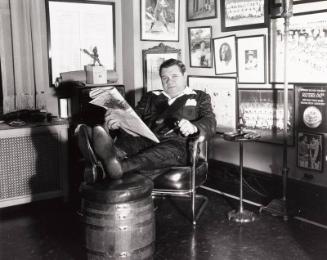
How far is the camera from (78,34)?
4.19m

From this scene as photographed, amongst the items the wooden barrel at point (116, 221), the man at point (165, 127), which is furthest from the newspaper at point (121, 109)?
the wooden barrel at point (116, 221)

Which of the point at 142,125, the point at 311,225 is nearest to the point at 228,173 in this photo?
the point at 311,225

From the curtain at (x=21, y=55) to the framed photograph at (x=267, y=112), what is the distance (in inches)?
73.6

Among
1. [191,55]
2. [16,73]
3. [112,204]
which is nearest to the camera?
[112,204]

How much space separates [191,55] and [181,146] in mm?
1538

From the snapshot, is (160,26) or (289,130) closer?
(289,130)

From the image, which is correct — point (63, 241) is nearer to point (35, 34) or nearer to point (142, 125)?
point (142, 125)

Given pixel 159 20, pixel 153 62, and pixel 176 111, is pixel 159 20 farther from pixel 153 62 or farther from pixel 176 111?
pixel 176 111

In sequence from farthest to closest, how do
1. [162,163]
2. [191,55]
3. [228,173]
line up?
[191,55]
[228,173]
[162,163]

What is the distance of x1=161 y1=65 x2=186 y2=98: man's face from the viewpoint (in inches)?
137

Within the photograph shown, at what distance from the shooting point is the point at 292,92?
139 inches

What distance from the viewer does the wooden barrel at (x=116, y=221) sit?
2447 millimetres

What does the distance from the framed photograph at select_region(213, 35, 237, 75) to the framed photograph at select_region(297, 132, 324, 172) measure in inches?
37.7

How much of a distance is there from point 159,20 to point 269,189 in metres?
2.03
